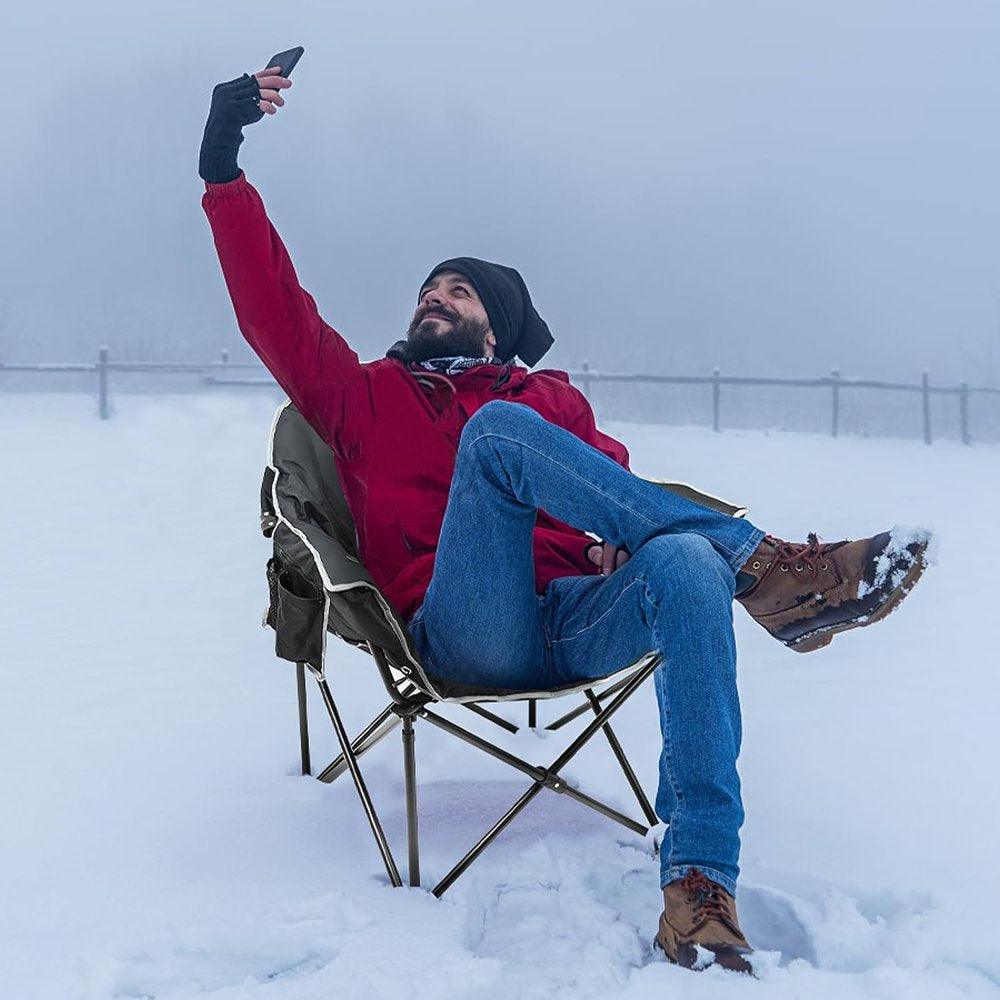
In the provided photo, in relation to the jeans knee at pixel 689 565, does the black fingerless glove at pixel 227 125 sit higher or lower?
higher

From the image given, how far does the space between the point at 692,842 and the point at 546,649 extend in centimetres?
47

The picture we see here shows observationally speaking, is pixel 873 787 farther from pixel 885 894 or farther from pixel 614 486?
pixel 614 486

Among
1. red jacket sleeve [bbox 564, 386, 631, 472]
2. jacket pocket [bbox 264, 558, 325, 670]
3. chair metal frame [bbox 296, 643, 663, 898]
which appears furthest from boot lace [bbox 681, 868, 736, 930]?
red jacket sleeve [bbox 564, 386, 631, 472]

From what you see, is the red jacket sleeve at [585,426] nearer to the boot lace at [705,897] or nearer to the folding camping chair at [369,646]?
the folding camping chair at [369,646]

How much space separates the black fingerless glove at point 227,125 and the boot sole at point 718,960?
164 cm

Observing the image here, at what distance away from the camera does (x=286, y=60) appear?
6.76ft

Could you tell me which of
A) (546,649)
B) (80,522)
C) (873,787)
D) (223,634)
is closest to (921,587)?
(873,787)

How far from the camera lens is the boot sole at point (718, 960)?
139 cm

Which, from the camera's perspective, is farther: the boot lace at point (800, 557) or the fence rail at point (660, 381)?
the fence rail at point (660, 381)

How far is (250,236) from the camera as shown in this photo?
210 cm

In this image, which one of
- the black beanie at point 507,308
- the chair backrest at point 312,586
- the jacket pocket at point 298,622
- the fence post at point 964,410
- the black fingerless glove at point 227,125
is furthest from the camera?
the fence post at point 964,410

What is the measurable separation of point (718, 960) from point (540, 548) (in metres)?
0.88

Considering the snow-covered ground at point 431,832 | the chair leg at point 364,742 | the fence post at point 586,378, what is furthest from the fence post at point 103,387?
the chair leg at point 364,742

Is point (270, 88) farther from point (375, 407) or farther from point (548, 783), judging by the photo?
point (548, 783)
